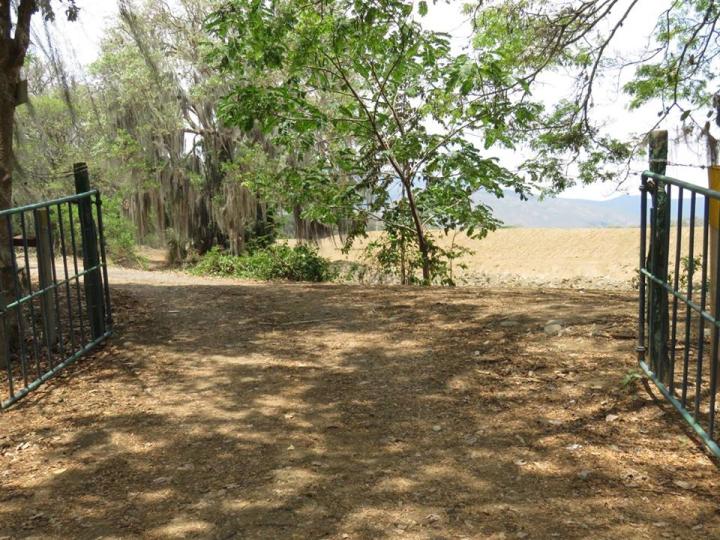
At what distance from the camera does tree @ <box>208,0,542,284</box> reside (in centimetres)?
796

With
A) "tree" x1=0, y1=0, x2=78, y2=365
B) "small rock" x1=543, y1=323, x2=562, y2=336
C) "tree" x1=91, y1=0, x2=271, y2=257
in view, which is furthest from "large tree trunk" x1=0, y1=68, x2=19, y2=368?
"tree" x1=91, y1=0, x2=271, y2=257

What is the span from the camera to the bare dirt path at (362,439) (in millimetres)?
2881

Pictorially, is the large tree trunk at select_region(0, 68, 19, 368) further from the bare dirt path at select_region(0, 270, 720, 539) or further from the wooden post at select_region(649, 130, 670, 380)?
the wooden post at select_region(649, 130, 670, 380)

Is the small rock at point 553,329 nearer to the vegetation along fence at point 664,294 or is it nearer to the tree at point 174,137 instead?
the vegetation along fence at point 664,294

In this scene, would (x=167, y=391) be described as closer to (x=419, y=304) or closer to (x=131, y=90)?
(x=419, y=304)

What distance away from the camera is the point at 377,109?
9961 mm

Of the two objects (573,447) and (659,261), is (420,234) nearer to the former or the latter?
(659,261)

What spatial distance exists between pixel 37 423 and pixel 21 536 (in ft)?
4.63

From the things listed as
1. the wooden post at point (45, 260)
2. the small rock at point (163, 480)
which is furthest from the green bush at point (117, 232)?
the small rock at point (163, 480)

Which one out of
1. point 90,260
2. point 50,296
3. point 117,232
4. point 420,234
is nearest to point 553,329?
point 90,260

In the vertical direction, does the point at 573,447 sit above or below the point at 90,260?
below

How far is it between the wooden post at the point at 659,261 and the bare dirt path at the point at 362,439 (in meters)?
0.26

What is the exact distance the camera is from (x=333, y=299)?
7.48 metres

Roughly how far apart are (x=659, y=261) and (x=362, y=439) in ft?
6.39
